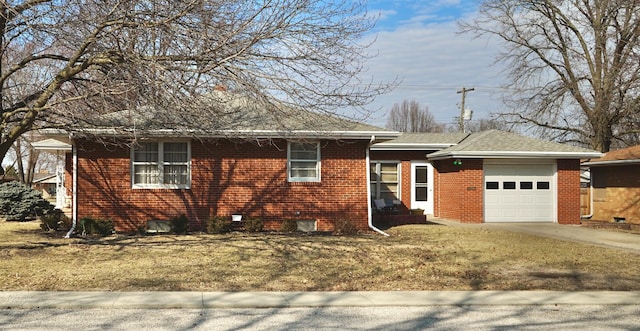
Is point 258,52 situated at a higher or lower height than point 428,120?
lower

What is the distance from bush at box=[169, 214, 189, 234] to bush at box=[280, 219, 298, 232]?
264 centimetres

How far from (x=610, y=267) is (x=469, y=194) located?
9710mm

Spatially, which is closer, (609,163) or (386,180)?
(386,180)

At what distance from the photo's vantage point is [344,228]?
1733cm

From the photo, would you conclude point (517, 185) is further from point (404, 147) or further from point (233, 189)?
point (233, 189)

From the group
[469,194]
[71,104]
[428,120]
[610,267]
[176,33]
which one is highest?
[428,120]

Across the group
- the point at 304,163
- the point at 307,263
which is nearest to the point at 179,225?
the point at 304,163

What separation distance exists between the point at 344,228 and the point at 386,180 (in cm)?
720

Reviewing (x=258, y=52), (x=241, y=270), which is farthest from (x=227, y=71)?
(x=241, y=270)

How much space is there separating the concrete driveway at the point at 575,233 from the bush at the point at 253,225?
7.18 m

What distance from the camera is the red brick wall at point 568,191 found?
22234 mm

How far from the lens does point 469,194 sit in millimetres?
21891

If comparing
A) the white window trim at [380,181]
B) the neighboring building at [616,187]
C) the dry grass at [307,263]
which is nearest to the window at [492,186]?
the white window trim at [380,181]

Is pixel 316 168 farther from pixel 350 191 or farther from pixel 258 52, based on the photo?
pixel 258 52
